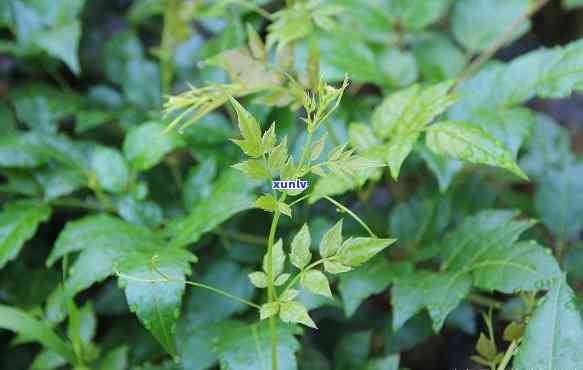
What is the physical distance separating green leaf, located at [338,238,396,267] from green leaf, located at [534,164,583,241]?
759 mm

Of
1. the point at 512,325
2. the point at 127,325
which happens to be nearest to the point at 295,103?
the point at 512,325

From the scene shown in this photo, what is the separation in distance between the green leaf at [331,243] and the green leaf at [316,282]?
1.2 inches

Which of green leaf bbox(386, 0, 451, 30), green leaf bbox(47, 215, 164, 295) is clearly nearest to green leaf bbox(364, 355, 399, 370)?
green leaf bbox(47, 215, 164, 295)

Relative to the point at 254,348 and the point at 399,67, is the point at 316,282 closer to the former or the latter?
the point at 254,348

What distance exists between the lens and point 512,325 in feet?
3.40

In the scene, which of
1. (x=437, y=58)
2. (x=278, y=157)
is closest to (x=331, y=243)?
(x=278, y=157)

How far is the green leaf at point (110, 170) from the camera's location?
4.57 ft

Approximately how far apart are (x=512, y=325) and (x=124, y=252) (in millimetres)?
683

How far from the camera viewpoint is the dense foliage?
1.00 m

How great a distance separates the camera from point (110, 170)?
140cm

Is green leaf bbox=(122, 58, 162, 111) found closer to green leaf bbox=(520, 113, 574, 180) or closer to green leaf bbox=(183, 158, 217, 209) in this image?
green leaf bbox=(183, 158, 217, 209)

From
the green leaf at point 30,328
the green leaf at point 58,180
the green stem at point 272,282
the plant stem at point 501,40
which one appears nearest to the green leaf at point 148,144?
the green leaf at point 58,180

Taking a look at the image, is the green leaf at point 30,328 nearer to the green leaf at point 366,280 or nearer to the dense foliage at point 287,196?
the dense foliage at point 287,196

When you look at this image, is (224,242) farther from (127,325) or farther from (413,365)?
(413,365)
